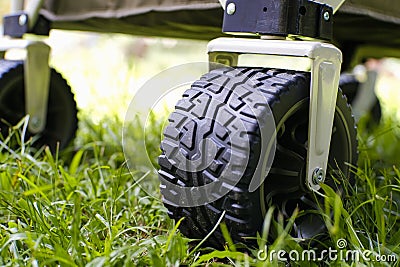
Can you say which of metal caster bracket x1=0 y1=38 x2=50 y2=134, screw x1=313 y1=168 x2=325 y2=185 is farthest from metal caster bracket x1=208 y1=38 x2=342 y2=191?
metal caster bracket x1=0 y1=38 x2=50 y2=134

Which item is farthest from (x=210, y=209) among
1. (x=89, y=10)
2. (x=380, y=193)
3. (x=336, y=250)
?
(x=89, y=10)

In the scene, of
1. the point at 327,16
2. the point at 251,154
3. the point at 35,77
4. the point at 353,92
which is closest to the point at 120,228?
the point at 251,154

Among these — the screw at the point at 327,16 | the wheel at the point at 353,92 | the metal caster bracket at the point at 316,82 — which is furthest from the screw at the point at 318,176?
the wheel at the point at 353,92

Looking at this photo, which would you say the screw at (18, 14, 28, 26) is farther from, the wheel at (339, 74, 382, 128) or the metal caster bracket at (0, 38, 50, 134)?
the wheel at (339, 74, 382, 128)

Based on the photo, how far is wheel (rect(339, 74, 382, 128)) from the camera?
1.43 meters

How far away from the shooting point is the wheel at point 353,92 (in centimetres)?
143

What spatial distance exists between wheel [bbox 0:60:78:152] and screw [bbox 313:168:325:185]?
0.62 m

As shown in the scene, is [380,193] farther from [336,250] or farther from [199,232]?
[199,232]

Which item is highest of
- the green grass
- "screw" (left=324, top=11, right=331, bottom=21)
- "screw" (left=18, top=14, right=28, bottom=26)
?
"screw" (left=324, top=11, right=331, bottom=21)

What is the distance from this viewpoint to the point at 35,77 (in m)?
1.12

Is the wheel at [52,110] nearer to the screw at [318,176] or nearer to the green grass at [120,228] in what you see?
the green grass at [120,228]

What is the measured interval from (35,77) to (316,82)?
62 centimetres

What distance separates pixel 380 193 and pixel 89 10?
0.63 meters

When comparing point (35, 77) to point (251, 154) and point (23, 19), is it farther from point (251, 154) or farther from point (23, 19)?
point (251, 154)
